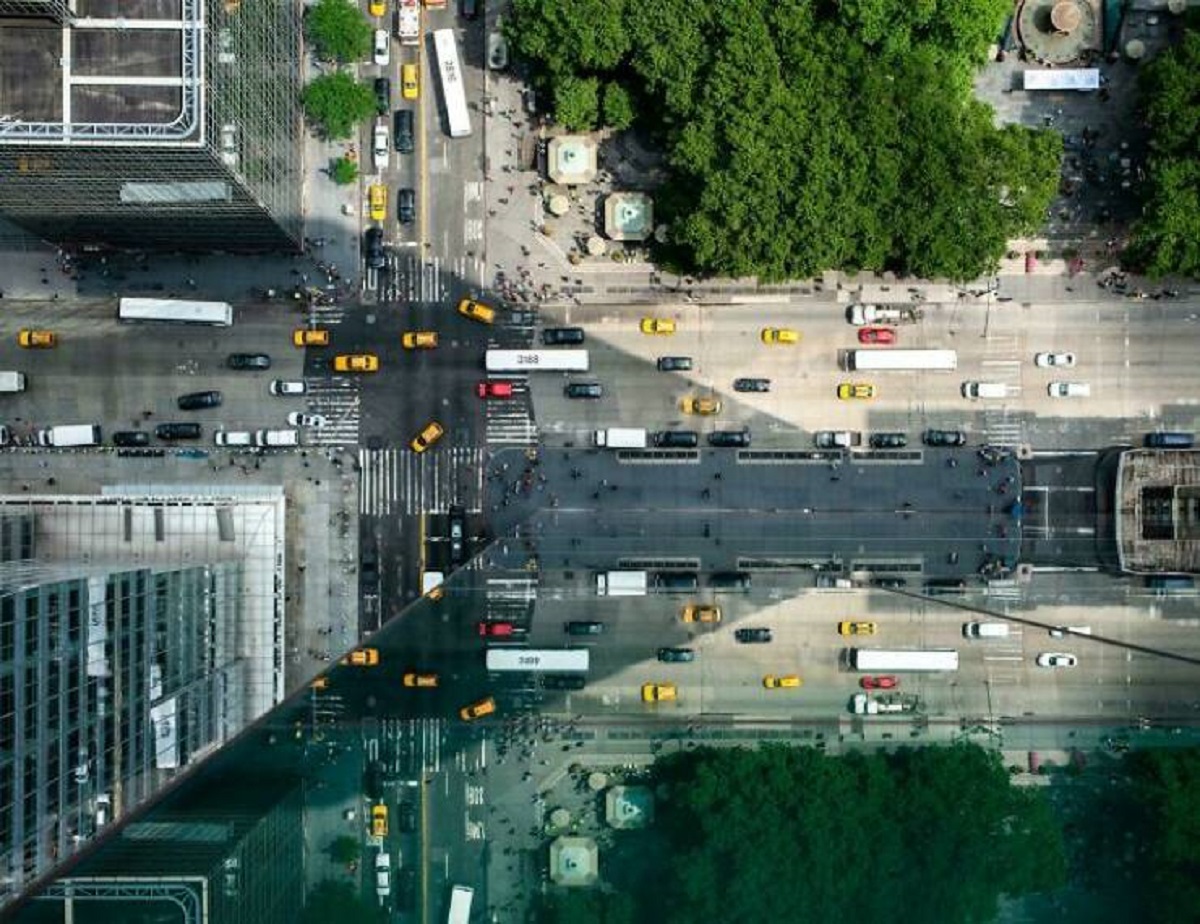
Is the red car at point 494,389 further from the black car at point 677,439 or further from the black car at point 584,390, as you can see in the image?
the black car at point 677,439

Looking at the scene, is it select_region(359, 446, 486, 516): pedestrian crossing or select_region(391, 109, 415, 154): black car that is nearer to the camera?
select_region(359, 446, 486, 516): pedestrian crossing

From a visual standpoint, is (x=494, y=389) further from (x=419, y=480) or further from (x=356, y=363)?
(x=356, y=363)

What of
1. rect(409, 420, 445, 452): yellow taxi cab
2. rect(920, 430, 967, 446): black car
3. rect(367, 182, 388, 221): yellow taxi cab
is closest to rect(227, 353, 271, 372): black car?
rect(409, 420, 445, 452): yellow taxi cab

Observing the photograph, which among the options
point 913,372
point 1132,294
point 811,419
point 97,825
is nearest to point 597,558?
point 811,419

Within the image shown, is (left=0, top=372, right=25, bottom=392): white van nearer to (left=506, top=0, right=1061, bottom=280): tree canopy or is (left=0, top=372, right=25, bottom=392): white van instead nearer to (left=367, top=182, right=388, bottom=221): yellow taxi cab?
(left=367, top=182, right=388, bottom=221): yellow taxi cab

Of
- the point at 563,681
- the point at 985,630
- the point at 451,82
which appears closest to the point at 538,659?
the point at 563,681

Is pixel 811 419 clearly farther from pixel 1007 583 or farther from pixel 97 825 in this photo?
pixel 97 825
